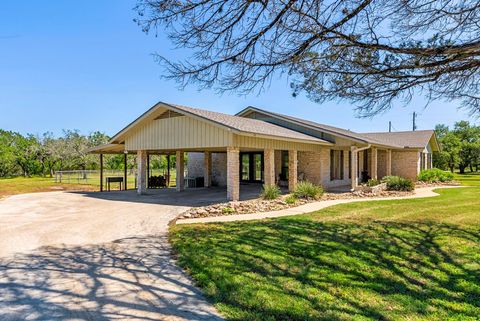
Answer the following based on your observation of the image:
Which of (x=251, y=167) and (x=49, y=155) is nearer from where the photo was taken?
(x=251, y=167)

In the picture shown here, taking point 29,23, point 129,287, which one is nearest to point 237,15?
point 129,287

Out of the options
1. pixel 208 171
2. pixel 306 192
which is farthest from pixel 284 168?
pixel 306 192

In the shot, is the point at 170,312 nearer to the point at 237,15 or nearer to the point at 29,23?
the point at 237,15

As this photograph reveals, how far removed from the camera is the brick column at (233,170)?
12.2 m

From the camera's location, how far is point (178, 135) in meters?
14.0

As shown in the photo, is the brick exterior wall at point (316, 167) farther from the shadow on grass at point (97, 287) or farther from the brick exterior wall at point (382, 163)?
the shadow on grass at point (97, 287)

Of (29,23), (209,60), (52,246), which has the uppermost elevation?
(29,23)

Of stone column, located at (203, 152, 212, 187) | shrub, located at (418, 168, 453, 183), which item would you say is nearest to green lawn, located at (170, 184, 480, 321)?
stone column, located at (203, 152, 212, 187)

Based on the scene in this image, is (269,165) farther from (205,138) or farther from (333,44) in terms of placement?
(333,44)

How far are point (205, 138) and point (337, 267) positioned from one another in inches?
348

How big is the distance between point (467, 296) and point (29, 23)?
12.3 m

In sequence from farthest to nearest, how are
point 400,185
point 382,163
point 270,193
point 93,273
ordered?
point 382,163
point 400,185
point 270,193
point 93,273

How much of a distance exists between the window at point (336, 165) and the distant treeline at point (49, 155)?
31.9 metres

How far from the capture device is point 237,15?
16.7ft
